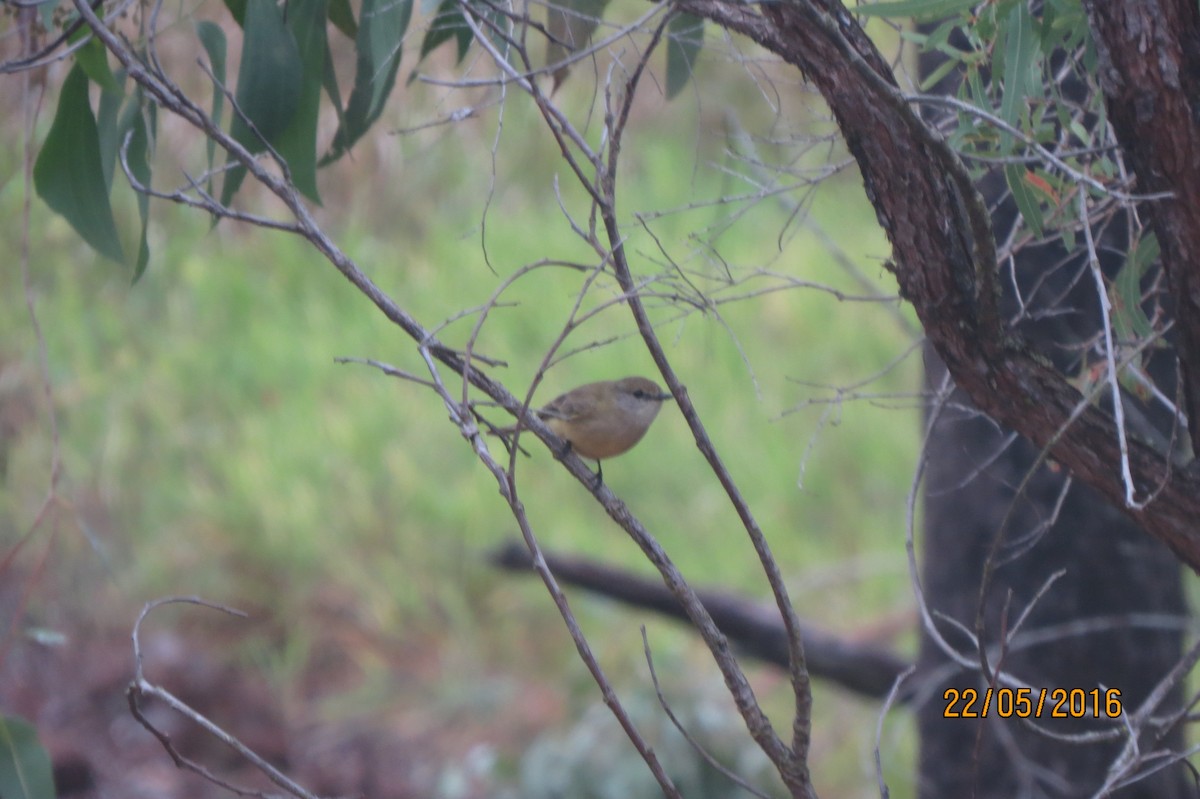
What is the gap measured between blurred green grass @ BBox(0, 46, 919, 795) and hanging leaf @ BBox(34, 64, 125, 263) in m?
3.48

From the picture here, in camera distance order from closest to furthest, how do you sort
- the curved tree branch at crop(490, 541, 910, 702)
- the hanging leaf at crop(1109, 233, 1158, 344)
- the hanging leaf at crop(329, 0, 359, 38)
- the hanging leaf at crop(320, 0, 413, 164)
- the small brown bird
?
the hanging leaf at crop(1109, 233, 1158, 344)
the hanging leaf at crop(320, 0, 413, 164)
the hanging leaf at crop(329, 0, 359, 38)
the small brown bird
the curved tree branch at crop(490, 541, 910, 702)

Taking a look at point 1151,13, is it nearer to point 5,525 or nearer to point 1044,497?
point 1044,497

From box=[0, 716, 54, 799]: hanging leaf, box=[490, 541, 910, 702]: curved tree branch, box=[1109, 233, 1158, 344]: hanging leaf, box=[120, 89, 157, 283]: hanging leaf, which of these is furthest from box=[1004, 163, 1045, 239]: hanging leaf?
box=[490, 541, 910, 702]: curved tree branch

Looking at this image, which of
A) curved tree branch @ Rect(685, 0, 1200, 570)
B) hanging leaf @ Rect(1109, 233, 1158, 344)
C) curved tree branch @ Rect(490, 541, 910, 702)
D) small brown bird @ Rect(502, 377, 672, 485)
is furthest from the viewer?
curved tree branch @ Rect(490, 541, 910, 702)

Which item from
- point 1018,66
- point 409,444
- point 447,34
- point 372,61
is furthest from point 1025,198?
point 409,444

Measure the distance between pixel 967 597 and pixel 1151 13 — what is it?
2.42 meters

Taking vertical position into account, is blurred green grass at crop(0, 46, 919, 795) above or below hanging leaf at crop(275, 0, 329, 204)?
below

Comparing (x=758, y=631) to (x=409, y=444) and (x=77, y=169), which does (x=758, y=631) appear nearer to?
(x=77, y=169)

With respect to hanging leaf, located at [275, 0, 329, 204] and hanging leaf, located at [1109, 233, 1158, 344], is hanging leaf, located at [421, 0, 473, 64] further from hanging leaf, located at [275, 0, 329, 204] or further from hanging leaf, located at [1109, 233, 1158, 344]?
hanging leaf, located at [1109, 233, 1158, 344]

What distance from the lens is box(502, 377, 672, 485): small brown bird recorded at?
3355 millimetres

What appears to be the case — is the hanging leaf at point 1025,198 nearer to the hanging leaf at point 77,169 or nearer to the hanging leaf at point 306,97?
the hanging leaf at point 306,97

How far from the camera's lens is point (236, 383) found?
7.40 metres

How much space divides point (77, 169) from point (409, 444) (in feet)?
15.7

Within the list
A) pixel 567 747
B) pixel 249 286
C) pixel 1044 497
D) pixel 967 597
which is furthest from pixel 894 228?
pixel 249 286
